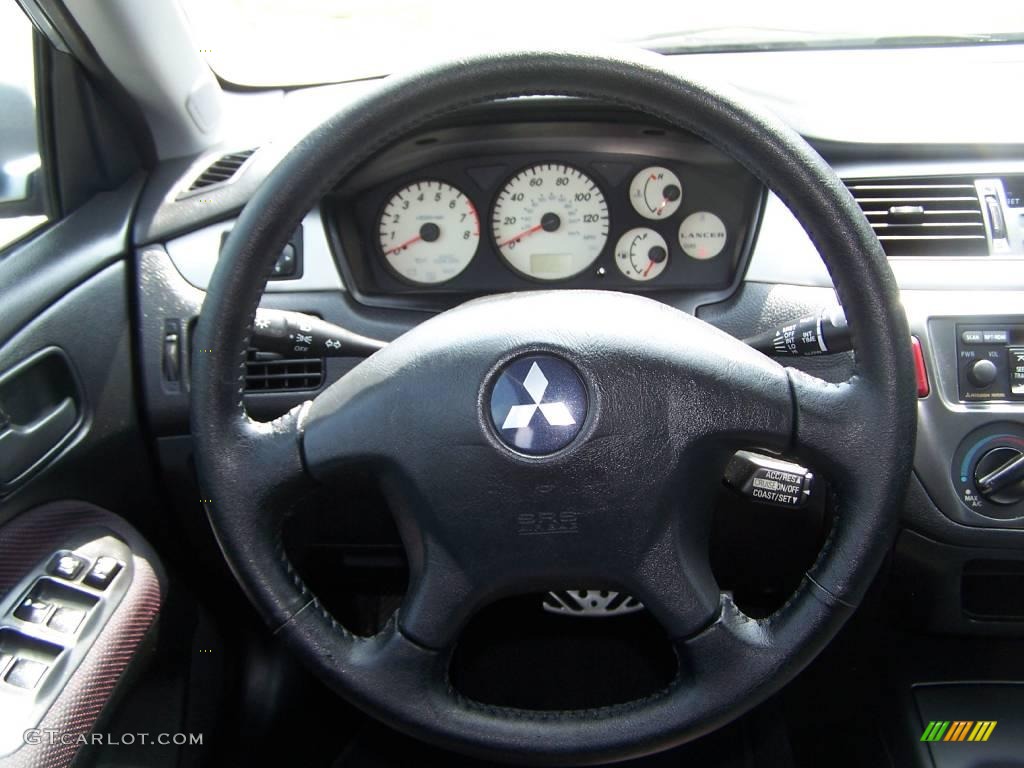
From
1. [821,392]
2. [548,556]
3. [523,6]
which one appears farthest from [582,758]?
[523,6]

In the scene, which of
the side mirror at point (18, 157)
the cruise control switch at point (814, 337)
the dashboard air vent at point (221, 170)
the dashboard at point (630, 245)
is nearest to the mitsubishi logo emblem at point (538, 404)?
the cruise control switch at point (814, 337)

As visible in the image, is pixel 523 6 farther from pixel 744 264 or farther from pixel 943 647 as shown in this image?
pixel 943 647

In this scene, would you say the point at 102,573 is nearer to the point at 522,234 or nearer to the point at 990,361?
the point at 522,234

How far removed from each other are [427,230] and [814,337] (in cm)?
69

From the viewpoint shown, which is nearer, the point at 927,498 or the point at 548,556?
the point at 548,556

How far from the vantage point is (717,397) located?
3.23ft

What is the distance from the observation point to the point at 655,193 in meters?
1.53

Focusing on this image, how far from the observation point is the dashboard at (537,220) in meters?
1.51

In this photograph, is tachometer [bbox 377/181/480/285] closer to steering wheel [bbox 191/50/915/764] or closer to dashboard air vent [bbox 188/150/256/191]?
dashboard air vent [bbox 188/150/256/191]

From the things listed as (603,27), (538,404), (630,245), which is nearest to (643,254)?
(630,245)

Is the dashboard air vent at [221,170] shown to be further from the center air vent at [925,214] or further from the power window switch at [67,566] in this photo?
the center air vent at [925,214]

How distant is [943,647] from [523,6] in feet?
4.33
